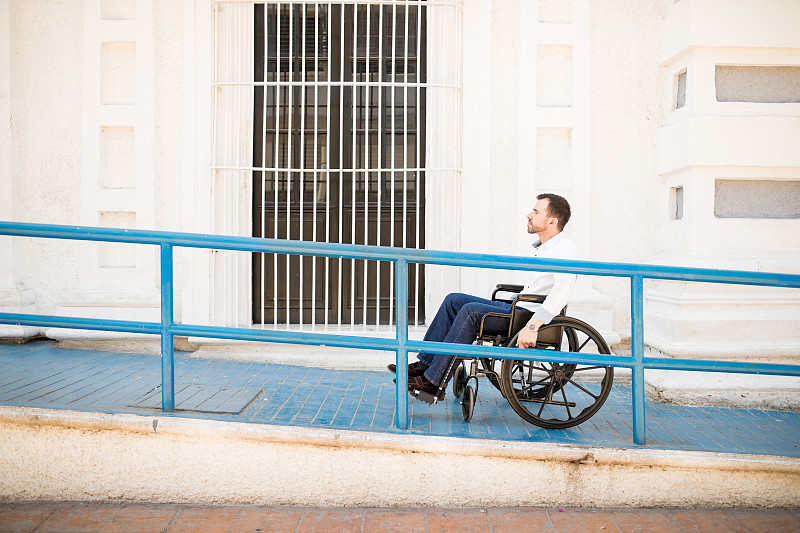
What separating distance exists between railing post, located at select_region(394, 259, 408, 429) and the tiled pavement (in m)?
0.10

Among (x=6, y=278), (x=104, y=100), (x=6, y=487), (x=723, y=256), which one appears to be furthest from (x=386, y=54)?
(x=6, y=487)

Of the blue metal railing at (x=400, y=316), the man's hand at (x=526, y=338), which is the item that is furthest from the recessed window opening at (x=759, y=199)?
the man's hand at (x=526, y=338)

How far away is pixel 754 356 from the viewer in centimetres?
506

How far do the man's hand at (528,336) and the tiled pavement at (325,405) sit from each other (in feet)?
1.69

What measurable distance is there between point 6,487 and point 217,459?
3.70 ft

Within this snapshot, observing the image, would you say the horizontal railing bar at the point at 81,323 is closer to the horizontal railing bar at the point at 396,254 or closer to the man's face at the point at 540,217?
the horizontal railing bar at the point at 396,254

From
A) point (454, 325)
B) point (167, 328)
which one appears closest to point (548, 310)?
point (454, 325)

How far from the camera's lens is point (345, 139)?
235 inches

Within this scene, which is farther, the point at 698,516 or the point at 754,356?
the point at 754,356

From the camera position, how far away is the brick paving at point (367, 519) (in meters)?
3.29

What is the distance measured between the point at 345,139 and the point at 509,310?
2.63 metres

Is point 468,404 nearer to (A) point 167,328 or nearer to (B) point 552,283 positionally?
(B) point 552,283

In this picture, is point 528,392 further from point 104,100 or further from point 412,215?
point 104,100

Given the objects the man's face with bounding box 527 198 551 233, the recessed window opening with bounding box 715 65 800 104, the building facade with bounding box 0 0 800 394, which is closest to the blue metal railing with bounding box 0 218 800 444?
the man's face with bounding box 527 198 551 233
